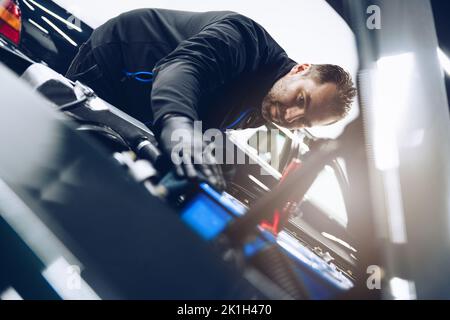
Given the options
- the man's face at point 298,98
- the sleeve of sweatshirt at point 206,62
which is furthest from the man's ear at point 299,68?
the sleeve of sweatshirt at point 206,62

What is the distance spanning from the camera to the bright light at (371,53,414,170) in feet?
3.68

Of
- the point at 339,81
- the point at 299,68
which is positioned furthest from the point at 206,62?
the point at 339,81

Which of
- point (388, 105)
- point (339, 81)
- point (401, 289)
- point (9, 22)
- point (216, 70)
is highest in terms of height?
point (9, 22)

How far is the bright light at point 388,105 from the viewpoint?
3.68 ft

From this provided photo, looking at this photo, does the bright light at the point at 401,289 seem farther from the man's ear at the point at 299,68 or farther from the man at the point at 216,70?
the man's ear at the point at 299,68

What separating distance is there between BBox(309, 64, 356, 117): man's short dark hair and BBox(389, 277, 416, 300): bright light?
66 cm

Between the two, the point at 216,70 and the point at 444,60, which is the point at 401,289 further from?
the point at 444,60

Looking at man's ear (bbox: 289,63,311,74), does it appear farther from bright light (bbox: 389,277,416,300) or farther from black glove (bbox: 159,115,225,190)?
bright light (bbox: 389,277,416,300)

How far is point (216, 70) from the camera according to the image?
34.3 inches

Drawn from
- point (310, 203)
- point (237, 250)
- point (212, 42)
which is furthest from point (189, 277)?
point (310, 203)

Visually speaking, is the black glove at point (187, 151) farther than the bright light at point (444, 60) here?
No

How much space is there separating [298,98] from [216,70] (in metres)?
0.41

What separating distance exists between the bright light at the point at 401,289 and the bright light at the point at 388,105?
0.42 meters

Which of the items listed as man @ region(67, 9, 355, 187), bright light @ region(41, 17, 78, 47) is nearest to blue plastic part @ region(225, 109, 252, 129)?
man @ region(67, 9, 355, 187)
